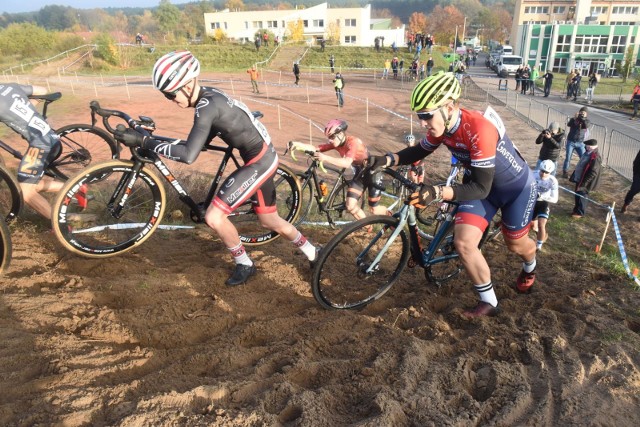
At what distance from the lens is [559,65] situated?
54.0 m

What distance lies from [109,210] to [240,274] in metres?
1.71

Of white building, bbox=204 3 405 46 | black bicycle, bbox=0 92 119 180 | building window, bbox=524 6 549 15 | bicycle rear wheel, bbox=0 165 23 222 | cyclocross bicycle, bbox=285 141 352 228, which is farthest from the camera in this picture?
white building, bbox=204 3 405 46

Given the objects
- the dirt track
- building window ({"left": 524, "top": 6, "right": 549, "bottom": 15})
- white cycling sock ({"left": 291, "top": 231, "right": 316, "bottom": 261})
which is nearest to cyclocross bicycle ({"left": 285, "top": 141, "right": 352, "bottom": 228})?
the dirt track

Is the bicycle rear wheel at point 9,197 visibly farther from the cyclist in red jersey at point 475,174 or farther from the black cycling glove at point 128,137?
the cyclist in red jersey at point 475,174

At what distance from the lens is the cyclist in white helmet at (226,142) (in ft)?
13.0

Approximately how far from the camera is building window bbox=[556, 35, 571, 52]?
2073 inches

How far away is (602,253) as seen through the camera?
7.11 m

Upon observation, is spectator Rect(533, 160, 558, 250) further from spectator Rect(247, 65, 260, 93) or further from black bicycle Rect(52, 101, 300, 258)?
spectator Rect(247, 65, 260, 93)

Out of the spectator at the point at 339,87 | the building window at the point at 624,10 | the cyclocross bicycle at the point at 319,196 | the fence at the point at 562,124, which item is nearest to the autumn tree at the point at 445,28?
the building window at the point at 624,10

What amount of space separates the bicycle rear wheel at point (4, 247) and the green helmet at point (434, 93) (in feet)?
12.7

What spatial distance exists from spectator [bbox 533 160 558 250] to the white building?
237 ft

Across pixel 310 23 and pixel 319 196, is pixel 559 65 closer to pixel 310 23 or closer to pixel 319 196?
pixel 310 23

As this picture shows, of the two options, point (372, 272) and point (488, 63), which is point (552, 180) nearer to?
point (372, 272)

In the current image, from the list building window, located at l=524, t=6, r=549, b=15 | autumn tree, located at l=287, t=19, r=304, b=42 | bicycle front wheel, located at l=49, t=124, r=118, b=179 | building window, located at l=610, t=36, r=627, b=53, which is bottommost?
bicycle front wheel, located at l=49, t=124, r=118, b=179
